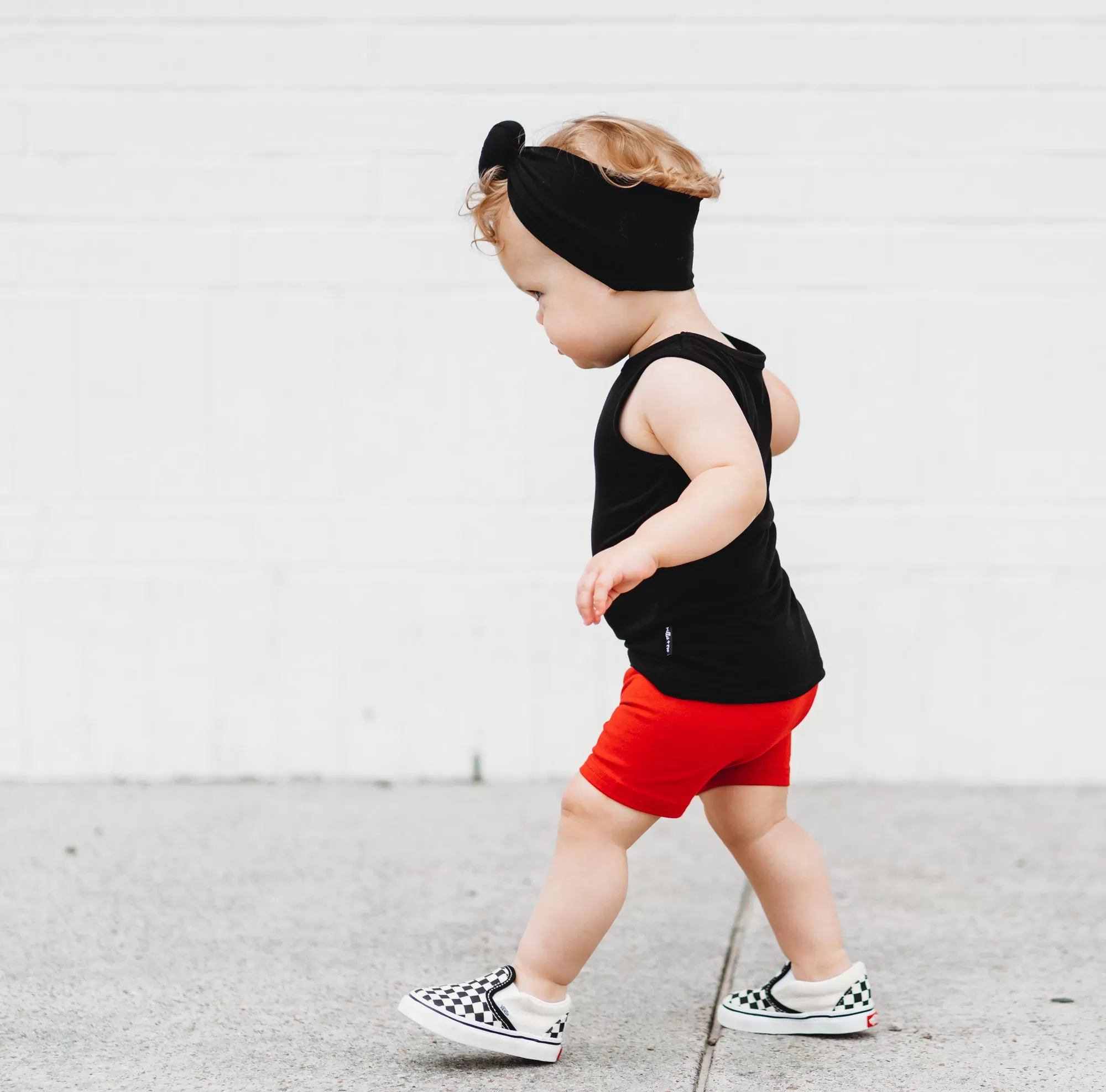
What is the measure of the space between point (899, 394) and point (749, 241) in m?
0.68

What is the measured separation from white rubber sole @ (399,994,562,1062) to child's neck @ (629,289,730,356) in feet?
3.86

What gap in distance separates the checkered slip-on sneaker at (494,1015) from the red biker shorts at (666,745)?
0.37 metres

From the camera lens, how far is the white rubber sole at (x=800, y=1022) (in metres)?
2.47

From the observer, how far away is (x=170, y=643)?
445 centimetres

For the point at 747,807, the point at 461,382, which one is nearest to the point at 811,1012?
the point at 747,807

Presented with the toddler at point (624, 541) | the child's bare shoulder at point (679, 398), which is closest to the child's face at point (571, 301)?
the toddler at point (624, 541)

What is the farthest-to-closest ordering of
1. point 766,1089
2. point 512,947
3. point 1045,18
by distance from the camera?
point 1045,18, point 512,947, point 766,1089

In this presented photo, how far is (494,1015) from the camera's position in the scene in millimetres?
2295

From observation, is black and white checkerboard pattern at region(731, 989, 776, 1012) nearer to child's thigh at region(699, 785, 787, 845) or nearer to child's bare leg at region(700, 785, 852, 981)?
child's bare leg at region(700, 785, 852, 981)

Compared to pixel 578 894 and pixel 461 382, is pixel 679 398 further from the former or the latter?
pixel 461 382

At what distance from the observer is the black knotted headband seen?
7.55 ft

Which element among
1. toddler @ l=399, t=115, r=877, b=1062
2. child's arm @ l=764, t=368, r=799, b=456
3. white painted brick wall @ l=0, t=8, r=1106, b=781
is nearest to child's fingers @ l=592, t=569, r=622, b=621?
toddler @ l=399, t=115, r=877, b=1062

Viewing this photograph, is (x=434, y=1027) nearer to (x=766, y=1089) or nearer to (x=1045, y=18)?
(x=766, y=1089)

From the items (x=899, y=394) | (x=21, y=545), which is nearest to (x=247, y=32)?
(x=21, y=545)
